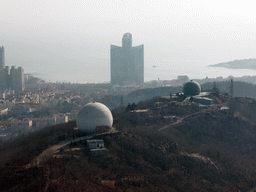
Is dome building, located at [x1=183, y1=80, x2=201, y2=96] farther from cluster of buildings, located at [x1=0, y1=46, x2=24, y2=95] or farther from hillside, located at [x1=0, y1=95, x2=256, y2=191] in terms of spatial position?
cluster of buildings, located at [x1=0, y1=46, x2=24, y2=95]

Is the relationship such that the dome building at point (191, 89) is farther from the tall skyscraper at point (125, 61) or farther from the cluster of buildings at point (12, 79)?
the tall skyscraper at point (125, 61)

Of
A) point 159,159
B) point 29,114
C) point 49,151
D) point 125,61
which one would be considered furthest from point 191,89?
point 125,61

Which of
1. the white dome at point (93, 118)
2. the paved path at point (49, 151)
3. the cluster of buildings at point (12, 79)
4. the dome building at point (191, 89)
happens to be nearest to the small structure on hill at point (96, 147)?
the paved path at point (49, 151)

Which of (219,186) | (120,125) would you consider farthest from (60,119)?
A: (219,186)

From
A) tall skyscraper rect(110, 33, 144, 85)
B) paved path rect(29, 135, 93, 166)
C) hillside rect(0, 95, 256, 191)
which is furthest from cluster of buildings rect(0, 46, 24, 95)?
paved path rect(29, 135, 93, 166)

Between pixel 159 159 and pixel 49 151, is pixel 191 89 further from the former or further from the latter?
pixel 49 151

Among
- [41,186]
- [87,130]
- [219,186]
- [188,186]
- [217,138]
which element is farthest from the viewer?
[217,138]

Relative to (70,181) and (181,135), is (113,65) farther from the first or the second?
(70,181)
